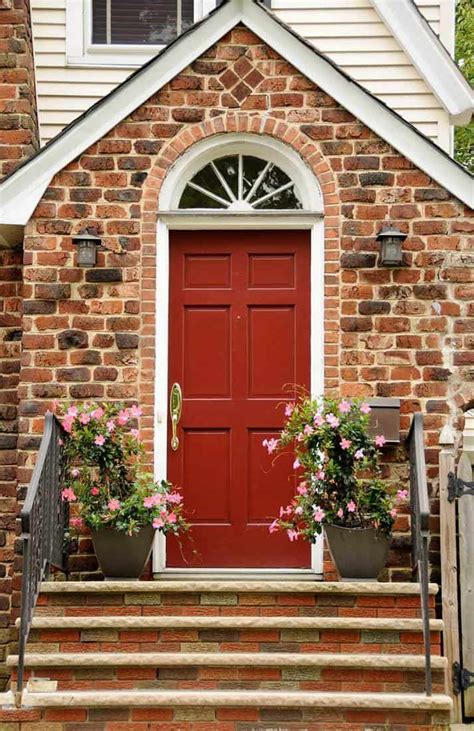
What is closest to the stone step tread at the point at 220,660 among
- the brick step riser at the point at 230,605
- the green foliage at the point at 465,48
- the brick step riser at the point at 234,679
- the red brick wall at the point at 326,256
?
the brick step riser at the point at 234,679

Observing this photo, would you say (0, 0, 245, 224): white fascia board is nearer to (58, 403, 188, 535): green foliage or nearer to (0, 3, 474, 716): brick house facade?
(0, 3, 474, 716): brick house facade

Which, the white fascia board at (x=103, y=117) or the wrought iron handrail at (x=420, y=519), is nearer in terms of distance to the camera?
the wrought iron handrail at (x=420, y=519)

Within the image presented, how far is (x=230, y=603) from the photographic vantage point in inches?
234

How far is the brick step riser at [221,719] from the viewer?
17.7 feet

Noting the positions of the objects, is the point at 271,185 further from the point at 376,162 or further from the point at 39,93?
the point at 39,93

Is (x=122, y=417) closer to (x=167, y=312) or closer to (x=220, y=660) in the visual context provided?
(x=167, y=312)

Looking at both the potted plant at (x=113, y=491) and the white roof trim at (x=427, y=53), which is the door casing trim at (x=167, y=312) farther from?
the white roof trim at (x=427, y=53)

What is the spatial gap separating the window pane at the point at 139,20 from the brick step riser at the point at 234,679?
4.95 m

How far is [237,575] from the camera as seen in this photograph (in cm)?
671

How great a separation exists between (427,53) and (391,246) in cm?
220

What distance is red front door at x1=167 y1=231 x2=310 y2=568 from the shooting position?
684cm

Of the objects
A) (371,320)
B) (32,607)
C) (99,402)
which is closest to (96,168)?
(99,402)

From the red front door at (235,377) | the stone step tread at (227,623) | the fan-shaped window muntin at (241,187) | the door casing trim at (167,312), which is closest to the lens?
the stone step tread at (227,623)

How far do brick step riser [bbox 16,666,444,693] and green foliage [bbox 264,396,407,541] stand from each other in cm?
84
